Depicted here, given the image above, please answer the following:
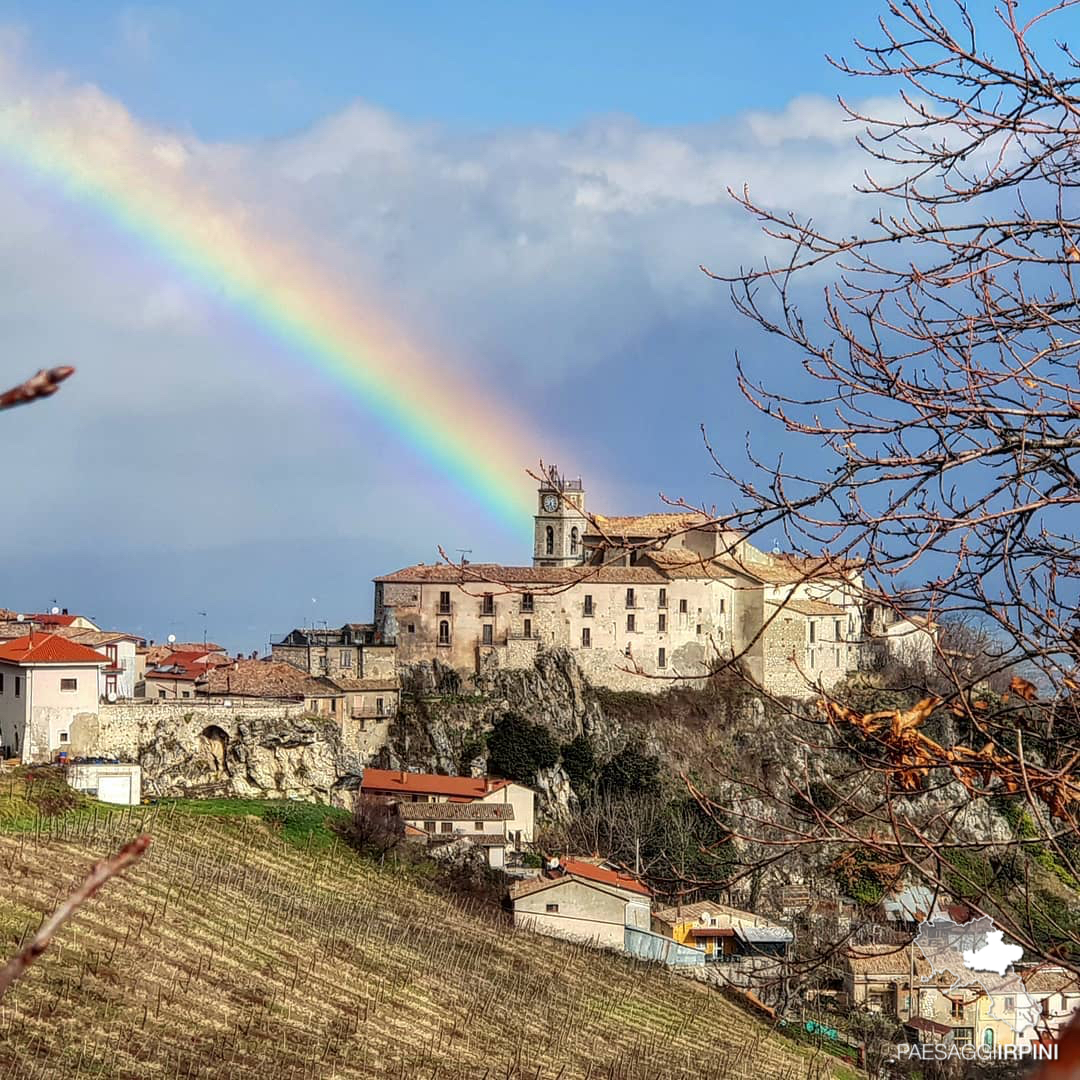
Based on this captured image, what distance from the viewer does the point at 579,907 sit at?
31797mm

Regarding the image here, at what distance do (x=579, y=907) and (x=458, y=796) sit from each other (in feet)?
42.1

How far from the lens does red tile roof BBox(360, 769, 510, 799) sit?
144 feet

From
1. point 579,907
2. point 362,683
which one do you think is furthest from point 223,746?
point 579,907

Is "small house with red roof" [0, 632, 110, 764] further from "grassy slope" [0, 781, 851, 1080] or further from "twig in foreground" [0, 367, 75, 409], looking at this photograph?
"twig in foreground" [0, 367, 75, 409]

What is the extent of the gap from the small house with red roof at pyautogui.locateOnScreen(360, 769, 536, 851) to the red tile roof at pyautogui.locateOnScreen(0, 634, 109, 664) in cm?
861

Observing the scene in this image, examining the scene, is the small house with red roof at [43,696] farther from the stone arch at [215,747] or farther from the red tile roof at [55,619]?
the red tile roof at [55,619]

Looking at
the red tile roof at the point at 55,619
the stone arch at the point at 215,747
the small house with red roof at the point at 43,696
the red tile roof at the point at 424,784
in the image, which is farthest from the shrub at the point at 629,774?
the red tile roof at the point at 55,619

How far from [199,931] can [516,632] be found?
36.2 meters

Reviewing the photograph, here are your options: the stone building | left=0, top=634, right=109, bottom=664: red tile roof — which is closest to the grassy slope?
left=0, top=634, right=109, bottom=664: red tile roof

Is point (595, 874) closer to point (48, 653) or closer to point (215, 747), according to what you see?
point (215, 747)

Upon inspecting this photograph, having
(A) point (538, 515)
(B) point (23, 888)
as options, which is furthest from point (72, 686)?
(A) point (538, 515)

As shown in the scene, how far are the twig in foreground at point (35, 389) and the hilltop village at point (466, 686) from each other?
13327 millimetres

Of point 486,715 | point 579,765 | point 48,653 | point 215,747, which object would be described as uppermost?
point 48,653

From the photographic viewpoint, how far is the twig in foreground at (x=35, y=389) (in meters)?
1.74
